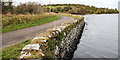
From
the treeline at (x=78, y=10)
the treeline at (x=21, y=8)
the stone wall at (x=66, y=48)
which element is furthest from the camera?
the treeline at (x=78, y=10)

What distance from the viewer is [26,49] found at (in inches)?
188

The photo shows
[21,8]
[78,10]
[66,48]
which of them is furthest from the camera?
[78,10]

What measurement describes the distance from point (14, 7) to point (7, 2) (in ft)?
5.33

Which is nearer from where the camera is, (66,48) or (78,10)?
(66,48)

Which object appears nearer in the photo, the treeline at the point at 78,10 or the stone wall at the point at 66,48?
the stone wall at the point at 66,48

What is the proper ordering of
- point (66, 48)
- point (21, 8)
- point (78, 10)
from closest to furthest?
point (66, 48) → point (21, 8) → point (78, 10)

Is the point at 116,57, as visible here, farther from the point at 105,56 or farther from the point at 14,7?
the point at 14,7

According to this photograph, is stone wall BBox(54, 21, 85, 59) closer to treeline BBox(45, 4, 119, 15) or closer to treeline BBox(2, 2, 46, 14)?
treeline BBox(2, 2, 46, 14)

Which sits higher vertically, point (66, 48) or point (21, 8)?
point (21, 8)

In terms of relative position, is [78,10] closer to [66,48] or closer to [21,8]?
[21,8]

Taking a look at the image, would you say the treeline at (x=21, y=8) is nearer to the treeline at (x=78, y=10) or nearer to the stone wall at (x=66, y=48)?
the stone wall at (x=66, y=48)

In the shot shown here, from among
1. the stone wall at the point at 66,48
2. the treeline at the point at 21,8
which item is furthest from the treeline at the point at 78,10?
the stone wall at the point at 66,48

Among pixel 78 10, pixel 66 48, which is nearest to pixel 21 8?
pixel 66 48

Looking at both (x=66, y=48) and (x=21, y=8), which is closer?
(x=66, y=48)
